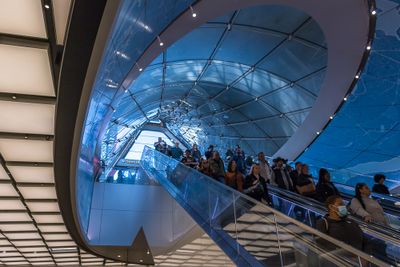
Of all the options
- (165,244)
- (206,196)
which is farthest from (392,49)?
(165,244)

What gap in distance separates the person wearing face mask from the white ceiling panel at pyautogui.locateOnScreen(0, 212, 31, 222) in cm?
1339

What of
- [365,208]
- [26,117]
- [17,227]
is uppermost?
[26,117]

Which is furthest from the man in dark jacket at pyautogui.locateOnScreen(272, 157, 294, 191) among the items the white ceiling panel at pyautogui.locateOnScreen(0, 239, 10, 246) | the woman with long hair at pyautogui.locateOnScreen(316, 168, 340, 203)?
the white ceiling panel at pyautogui.locateOnScreen(0, 239, 10, 246)

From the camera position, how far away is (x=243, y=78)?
24.2m

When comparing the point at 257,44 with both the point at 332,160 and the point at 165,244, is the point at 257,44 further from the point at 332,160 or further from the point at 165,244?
the point at 165,244

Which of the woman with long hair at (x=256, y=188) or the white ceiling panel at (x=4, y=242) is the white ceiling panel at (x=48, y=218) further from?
the woman with long hair at (x=256, y=188)

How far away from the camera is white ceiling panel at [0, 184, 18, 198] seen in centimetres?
1195

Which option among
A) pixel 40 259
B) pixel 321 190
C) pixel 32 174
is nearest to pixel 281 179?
pixel 321 190

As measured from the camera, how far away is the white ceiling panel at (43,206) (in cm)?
1357

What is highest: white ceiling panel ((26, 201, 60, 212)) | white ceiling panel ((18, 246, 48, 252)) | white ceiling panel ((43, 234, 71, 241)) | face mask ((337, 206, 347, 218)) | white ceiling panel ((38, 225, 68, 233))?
face mask ((337, 206, 347, 218))

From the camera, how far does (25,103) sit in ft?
24.0

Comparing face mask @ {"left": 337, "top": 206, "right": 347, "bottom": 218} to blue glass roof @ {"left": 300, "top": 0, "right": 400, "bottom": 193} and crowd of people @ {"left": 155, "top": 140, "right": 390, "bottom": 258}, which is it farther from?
blue glass roof @ {"left": 300, "top": 0, "right": 400, "bottom": 193}

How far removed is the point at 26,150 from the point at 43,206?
520cm

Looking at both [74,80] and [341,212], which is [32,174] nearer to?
[74,80]
